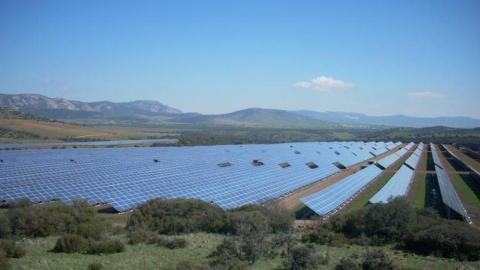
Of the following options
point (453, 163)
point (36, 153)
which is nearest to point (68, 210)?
point (36, 153)

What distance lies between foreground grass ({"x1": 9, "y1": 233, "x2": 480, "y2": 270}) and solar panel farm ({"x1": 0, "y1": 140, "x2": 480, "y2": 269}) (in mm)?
79

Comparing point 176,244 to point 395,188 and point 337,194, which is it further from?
point 395,188

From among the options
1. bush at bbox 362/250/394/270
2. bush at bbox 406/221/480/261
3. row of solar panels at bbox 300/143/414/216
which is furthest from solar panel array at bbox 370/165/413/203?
bush at bbox 362/250/394/270

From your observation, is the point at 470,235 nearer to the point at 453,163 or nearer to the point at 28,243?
the point at 28,243

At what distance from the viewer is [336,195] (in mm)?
41469

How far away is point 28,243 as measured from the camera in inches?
730

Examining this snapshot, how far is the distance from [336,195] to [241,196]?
11.3 m

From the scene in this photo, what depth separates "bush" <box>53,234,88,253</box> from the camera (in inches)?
684

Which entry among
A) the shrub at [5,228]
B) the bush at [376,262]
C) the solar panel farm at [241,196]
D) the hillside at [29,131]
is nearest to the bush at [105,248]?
the solar panel farm at [241,196]

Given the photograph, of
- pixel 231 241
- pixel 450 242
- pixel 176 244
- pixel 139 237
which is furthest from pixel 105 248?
pixel 450 242

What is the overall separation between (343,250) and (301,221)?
44.3 feet

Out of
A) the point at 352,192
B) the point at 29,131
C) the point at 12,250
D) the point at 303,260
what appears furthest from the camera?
the point at 29,131

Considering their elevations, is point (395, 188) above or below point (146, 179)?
above

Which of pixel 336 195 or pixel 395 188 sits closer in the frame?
pixel 336 195
